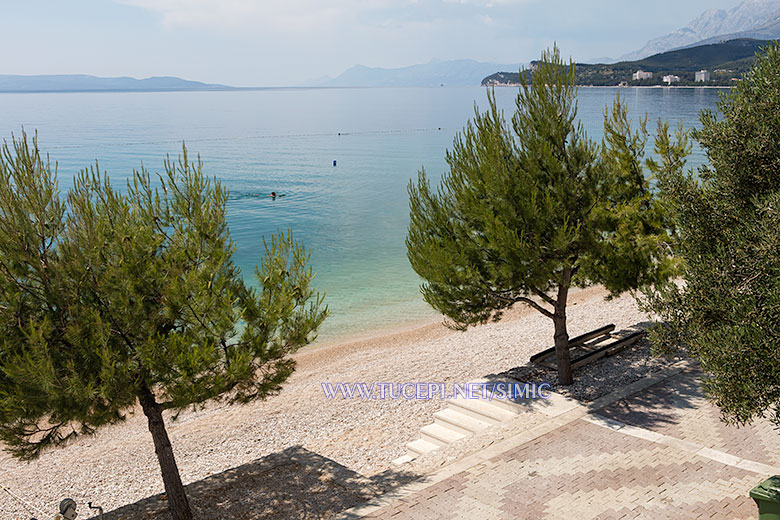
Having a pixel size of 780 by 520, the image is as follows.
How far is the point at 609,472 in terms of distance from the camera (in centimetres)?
980

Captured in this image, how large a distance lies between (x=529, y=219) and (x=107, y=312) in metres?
7.85

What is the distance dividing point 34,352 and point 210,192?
344 cm

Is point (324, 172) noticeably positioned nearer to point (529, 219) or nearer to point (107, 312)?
point (529, 219)

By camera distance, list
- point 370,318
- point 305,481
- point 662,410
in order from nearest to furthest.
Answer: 1. point 305,481
2. point 662,410
3. point 370,318

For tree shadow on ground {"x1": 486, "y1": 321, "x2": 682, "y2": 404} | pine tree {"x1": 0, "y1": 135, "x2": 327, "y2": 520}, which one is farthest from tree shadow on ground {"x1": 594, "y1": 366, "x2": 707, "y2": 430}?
pine tree {"x1": 0, "y1": 135, "x2": 327, "y2": 520}

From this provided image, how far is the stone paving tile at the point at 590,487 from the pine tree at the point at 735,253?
7.29 ft

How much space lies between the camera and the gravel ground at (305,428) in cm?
1320

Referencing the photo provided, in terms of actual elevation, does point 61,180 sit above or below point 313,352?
above

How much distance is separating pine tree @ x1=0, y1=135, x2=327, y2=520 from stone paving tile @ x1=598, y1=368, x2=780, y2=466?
21.1ft

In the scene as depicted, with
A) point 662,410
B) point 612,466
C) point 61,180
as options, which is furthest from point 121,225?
point 61,180

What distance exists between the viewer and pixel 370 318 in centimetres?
2697

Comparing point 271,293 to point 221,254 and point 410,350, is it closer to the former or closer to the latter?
point 221,254

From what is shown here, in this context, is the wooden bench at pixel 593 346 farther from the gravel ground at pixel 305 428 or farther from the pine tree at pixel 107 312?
the pine tree at pixel 107 312

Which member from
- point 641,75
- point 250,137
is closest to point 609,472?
point 250,137
